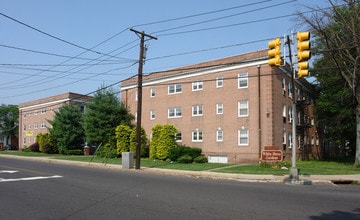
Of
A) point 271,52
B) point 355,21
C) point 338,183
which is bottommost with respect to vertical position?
point 338,183

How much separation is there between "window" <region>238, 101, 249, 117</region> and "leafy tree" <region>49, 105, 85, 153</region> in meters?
24.9

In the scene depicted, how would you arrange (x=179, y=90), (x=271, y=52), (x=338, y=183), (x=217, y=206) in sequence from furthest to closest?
(x=179, y=90) → (x=338, y=183) → (x=271, y=52) → (x=217, y=206)

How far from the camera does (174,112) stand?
39.1 meters

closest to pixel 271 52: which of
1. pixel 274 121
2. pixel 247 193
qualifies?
pixel 247 193

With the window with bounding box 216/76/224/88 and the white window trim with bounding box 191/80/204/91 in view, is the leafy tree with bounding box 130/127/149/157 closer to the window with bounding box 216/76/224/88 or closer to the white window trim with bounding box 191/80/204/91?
the white window trim with bounding box 191/80/204/91

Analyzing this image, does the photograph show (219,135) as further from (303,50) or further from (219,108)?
(303,50)

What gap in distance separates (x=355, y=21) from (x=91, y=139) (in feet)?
94.0

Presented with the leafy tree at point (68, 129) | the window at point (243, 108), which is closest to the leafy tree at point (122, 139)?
the leafy tree at point (68, 129)

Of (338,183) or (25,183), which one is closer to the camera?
(25,183)

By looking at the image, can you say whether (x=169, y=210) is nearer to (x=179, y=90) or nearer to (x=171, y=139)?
(x=171, y=139)

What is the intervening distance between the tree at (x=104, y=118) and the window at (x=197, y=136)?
9.43m

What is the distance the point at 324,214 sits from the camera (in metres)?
8.98

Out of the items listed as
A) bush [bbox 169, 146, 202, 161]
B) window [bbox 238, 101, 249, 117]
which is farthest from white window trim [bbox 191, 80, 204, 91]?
bush [bbox 169, 146, 202, 161]

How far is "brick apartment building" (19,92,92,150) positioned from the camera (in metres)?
59.6
